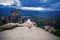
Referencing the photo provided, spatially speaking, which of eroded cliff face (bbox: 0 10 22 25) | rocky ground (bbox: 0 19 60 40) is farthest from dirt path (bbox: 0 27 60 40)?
eroded cliff face (bbox: 0 10 22 25)

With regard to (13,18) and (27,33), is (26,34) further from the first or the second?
(13,18)

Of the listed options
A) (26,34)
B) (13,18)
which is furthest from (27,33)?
(13,18)

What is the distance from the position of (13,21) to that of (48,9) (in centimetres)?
53

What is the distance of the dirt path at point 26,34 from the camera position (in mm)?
1701

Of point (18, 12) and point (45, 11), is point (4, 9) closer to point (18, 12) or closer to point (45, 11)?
point (18, 12)

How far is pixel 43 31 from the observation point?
172 cm

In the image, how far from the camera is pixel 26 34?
170 cm

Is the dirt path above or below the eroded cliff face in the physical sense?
below

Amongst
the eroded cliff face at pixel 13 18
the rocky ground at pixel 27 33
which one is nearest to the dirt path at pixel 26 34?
the rocky ground at pixel 27 33

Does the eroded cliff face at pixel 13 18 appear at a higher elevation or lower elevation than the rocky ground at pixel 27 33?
higher

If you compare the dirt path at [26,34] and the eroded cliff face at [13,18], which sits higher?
the eroded cliff face at [13,18]

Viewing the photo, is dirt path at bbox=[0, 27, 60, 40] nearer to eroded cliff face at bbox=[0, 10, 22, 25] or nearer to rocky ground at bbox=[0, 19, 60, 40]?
rocky ground at bbox=[0, 19, 60, 40]

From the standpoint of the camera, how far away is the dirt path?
170cm

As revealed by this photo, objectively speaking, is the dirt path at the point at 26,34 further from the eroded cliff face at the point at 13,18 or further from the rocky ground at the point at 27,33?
the eroded cliff face at the point at 13,18
